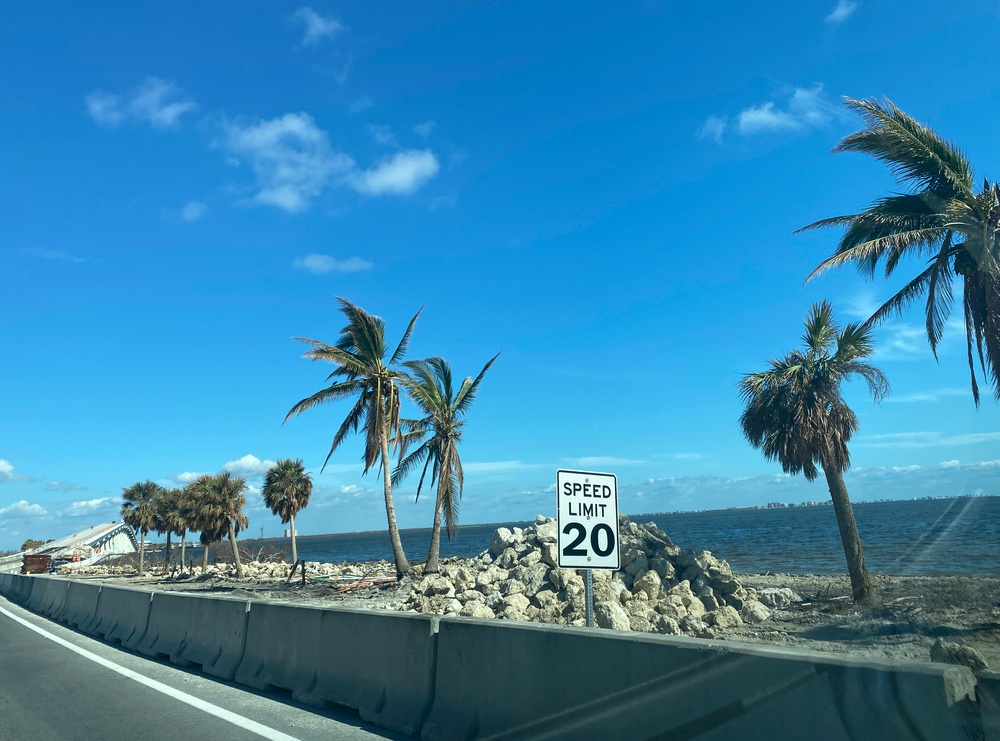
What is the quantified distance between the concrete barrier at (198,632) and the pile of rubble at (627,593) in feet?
26.1

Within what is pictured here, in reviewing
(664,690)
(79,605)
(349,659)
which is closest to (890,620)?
(349,659)

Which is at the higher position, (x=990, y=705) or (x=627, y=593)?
(x=990, y=705)

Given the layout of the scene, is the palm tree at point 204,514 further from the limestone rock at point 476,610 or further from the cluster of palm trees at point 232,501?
the limestone rock at point 476,610

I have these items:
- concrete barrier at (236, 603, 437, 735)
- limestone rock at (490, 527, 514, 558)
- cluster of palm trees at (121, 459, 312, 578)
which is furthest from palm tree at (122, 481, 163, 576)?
concrete barrier at (236, 603, 437, 735)

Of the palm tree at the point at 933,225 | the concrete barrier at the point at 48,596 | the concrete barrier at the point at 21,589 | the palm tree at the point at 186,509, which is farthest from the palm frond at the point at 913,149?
the palm tree at the point at 186,509

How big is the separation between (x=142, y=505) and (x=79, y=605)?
6466 cm

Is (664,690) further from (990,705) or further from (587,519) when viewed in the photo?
(587,519)

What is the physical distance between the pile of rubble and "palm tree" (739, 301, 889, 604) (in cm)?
344

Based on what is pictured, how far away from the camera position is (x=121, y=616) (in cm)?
1559

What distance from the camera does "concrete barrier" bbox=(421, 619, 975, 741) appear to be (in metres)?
3.99

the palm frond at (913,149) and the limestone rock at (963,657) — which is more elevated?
the palm frond at (913,149)

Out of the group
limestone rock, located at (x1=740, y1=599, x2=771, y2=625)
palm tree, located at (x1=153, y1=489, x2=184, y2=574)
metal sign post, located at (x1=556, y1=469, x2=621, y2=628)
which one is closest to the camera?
metal sign post, located at (x1=556, y1=469, x2=621, y2=628)

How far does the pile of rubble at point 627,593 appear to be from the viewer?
17859mm

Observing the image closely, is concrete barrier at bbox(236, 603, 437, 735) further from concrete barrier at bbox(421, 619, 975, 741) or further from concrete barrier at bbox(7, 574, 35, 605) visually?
concrete barrier at bbox(7, 574, 35, 605)
